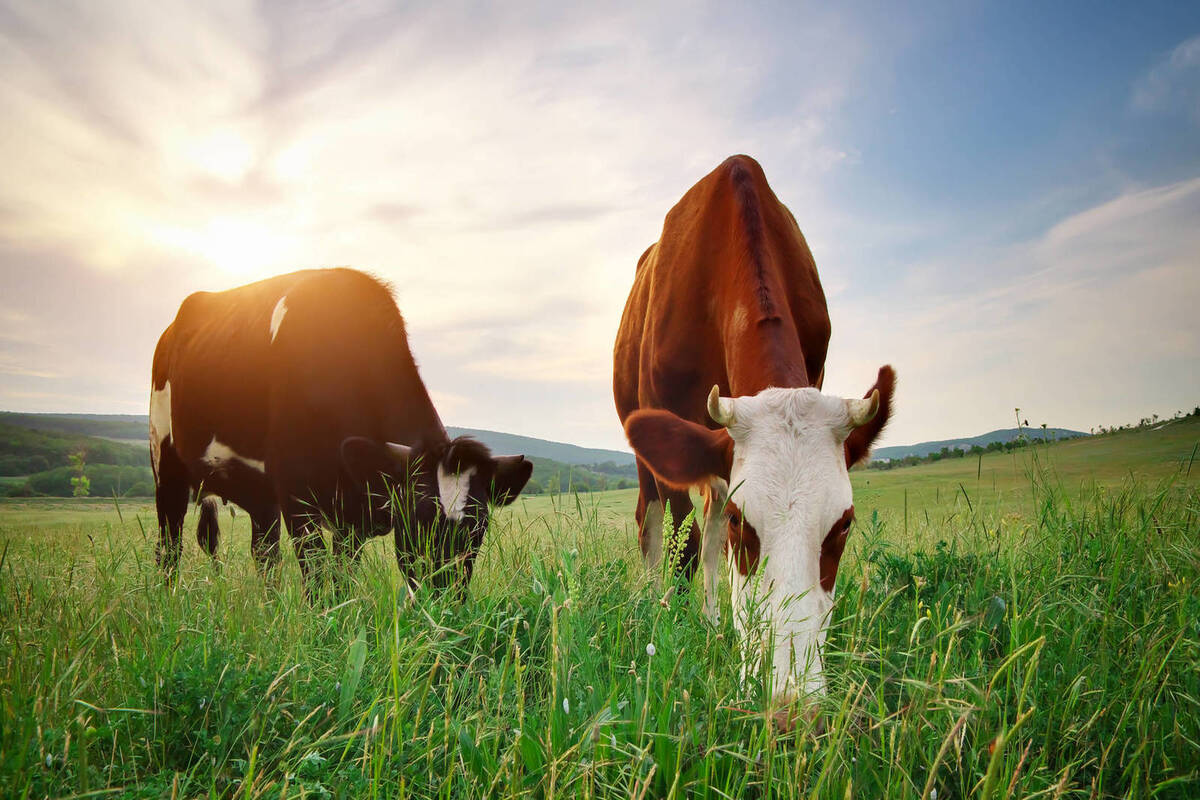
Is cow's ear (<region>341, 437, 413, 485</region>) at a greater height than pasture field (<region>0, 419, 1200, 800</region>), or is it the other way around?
cow's ear (<region>341, 437, 413, 485</region>)

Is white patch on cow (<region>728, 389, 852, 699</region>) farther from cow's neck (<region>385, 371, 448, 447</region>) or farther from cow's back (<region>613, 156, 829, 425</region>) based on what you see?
cow's neck (<region>385, 371, 448, 447</region>)

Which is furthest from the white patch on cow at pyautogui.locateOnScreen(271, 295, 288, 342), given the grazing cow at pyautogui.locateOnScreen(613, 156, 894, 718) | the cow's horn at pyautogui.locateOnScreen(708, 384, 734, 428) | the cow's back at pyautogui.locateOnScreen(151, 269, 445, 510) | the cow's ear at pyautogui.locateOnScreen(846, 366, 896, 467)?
the cow's ear at pyautogui.locateOnScreen(846, 366, 896, 467)

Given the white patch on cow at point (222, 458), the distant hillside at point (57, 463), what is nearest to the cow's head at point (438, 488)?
the distant hillside at point (57, 463)

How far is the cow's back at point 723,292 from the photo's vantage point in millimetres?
3871

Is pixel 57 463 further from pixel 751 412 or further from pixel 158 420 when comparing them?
pixel 751 412

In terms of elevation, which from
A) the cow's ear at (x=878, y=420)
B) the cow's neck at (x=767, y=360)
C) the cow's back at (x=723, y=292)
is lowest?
the cow's ear at (x=878, y=420)

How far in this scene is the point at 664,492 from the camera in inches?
201

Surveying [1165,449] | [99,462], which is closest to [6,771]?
[99,462]

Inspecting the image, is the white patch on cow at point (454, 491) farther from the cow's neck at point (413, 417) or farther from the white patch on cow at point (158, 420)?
the white patch on cow at point (158, 420)

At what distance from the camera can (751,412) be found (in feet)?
9.64

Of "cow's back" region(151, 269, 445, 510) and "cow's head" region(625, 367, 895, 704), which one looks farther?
"cow's back" region(151, 269, 445, 510)

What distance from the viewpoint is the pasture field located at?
1.58 m

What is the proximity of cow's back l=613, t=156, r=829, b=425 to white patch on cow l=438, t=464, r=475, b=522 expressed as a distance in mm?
1598

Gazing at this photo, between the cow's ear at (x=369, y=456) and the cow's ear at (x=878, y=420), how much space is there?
10.9ft
